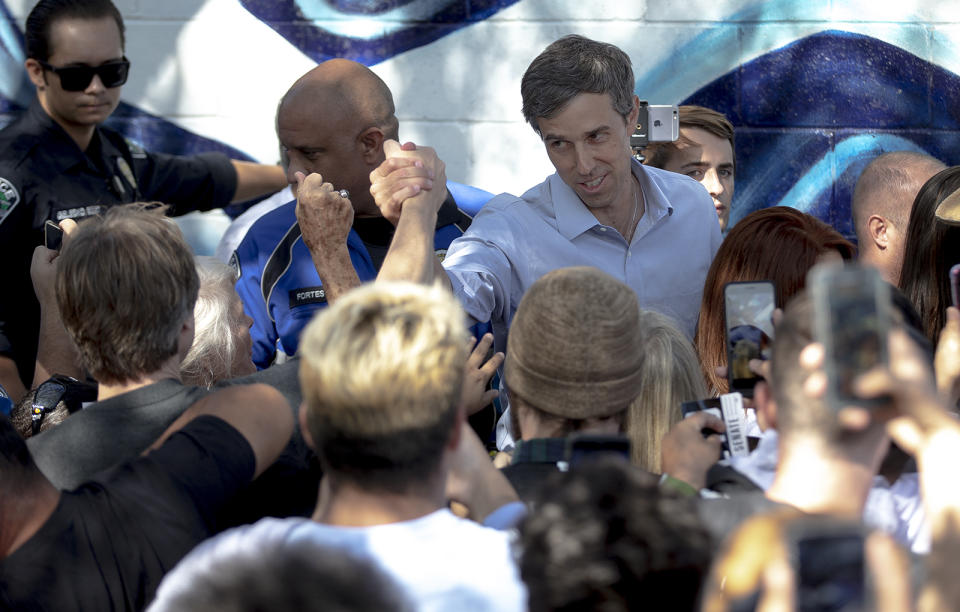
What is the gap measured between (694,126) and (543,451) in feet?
7.19

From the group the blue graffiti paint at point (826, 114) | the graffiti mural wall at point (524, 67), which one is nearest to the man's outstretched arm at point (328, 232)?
the graffiti mural wall at point (524, 67)

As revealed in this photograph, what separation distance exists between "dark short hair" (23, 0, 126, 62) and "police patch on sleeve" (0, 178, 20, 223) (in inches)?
17.5

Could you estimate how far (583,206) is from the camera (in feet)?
9.98

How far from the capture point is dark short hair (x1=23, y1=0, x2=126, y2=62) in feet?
11.5

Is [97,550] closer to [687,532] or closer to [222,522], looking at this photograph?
[222,522]

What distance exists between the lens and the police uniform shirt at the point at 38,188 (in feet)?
11.0

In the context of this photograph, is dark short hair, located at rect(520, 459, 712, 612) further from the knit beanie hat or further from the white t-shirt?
the knit beanie hat

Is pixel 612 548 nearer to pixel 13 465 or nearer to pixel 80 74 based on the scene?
pixel 13 465

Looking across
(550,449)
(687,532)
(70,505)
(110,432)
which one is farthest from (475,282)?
(687,532)

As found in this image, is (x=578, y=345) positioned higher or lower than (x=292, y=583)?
lower

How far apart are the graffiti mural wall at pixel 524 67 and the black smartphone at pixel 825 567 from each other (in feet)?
10.8

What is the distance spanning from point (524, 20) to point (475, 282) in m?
1.80

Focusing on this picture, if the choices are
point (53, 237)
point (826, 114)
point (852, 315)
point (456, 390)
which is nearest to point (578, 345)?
point (456, 390)

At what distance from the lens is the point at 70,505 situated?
167 centimetres
